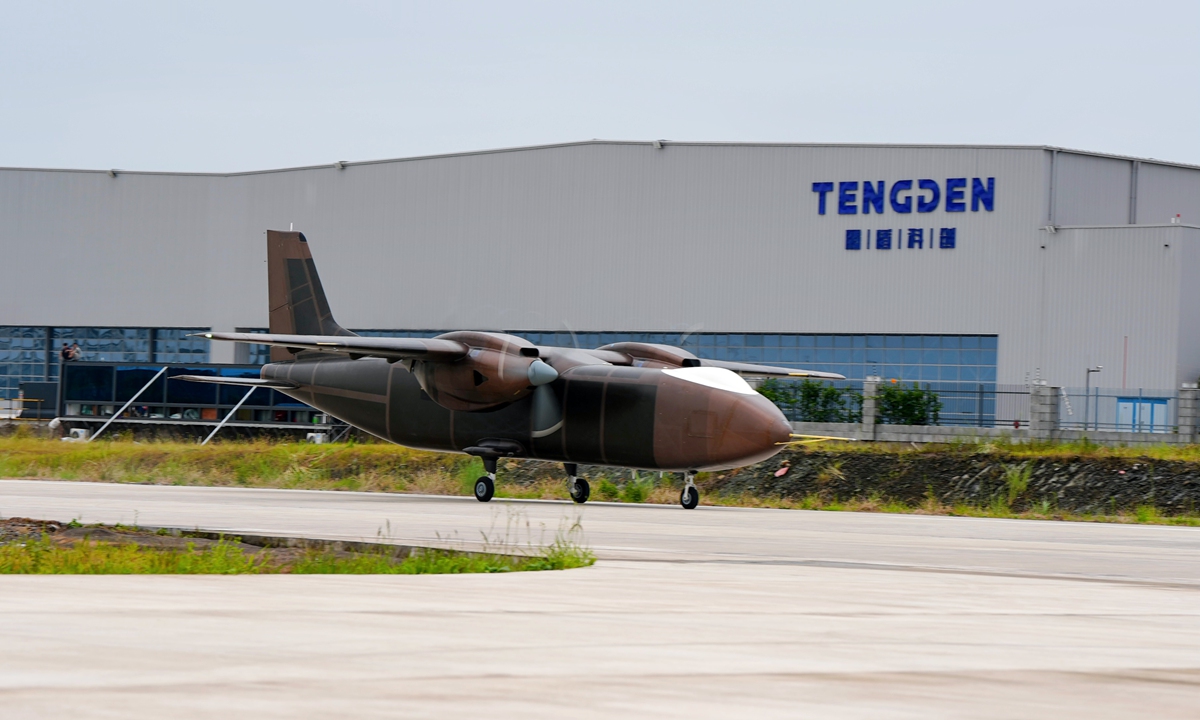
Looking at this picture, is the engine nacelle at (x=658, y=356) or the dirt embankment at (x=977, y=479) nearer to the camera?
the engine nacelle at (x=658, y=356)

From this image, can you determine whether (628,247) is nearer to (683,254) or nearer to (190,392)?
(683,254)

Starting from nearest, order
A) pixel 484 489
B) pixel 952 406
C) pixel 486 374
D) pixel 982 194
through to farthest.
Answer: pixel 486 374 < pixel 484 489 < pixel 952 406 < pixel 982 194

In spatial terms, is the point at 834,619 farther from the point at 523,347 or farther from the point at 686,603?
the point at 523,347

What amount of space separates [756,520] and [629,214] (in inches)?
1385

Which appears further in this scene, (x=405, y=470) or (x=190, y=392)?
(x=190, y=392)

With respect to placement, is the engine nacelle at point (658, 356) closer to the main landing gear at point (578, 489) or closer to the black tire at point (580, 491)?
the main landing gear at point (578, 489)

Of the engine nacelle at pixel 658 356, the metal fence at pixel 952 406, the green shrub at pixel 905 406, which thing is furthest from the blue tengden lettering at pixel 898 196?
the engine nacelle at pixel 658 356

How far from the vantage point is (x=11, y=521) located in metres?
15.7

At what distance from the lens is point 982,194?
48.0 m

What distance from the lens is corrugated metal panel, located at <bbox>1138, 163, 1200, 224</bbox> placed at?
5106 cm

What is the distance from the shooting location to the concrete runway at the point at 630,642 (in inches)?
179

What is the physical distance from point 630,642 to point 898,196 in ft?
148

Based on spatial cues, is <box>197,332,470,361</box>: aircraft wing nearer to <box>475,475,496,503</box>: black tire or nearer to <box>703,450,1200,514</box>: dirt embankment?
<box>475,475,496,503</box>: black tire

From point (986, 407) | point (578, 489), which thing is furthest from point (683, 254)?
point (578, 489)
